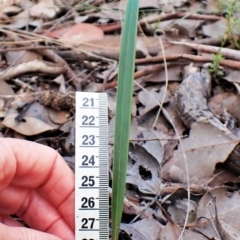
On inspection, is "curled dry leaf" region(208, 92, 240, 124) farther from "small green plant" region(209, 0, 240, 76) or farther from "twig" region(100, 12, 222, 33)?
"twig" region(100, 12, 222, 33)

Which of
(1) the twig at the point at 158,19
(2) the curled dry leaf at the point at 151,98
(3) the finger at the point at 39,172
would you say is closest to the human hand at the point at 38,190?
(3) the finger at the point at 39,172

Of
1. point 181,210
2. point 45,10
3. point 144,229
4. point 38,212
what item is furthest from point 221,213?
point 45,10

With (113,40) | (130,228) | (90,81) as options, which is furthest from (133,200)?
(113,40)

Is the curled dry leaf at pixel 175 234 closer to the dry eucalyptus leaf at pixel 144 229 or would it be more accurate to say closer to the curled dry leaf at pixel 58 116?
the dry eucalyptus leaf at pixel 144 229

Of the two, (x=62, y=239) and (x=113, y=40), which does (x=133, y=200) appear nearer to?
A: (x=62, y=239)

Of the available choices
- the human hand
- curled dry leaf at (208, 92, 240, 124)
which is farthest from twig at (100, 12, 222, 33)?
the human hand

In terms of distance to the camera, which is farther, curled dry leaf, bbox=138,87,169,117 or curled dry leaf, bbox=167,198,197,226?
curled dry leaf, bbox=138,87,169,117
